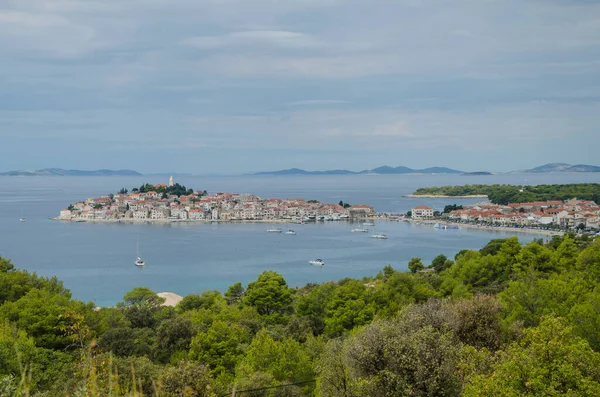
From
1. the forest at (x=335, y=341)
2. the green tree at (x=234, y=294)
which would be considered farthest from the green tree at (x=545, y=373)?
the green tree at (x=234, y=294)

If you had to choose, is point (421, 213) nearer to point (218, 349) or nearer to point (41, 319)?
point (218, 349)

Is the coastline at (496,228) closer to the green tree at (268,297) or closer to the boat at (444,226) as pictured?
the boat at (444,226)

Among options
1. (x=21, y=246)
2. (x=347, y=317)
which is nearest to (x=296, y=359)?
(x=347, y=317)

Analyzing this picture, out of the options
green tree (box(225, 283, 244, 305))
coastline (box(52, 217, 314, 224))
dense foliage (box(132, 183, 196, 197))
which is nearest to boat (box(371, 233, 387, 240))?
coastline (box(52, 217, 314, 224))

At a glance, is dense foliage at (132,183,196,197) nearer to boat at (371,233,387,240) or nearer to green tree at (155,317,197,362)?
boat at (371,233,387,240)

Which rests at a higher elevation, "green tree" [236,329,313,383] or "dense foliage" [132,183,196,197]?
"dense foliage" [132,183,196,197]
